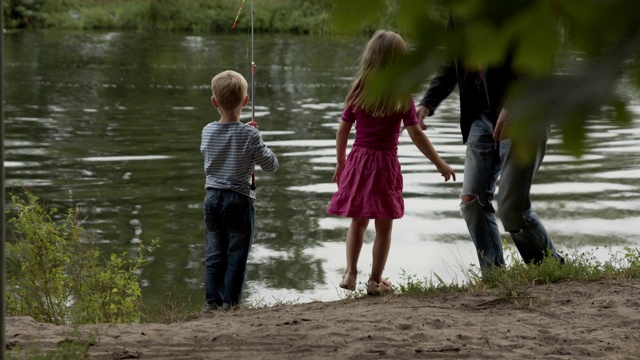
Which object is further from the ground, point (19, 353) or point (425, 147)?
point (425, 147)

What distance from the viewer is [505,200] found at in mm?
5633

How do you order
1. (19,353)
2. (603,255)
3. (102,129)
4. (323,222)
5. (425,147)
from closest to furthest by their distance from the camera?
(19,353), (425,147), (603,255), (323,222), (102,129)

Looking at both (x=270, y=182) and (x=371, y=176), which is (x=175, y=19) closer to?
(x=270, y=182)

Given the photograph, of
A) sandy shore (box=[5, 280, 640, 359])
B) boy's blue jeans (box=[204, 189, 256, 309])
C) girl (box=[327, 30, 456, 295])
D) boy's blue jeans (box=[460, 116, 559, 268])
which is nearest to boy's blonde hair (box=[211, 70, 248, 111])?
boy's blue jeans (box=[204, 189, 256, 309])

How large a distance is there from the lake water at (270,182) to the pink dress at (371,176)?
0.64 m

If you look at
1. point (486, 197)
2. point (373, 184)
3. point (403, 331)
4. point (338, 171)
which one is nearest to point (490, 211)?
point (486, 197)

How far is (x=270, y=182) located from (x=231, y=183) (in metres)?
5.33

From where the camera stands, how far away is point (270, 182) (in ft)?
36.7

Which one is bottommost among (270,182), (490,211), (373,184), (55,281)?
(270,182)

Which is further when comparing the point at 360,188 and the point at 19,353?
the point at 360,188

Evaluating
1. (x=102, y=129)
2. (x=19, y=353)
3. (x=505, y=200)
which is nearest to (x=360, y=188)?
(x=505, y=200)

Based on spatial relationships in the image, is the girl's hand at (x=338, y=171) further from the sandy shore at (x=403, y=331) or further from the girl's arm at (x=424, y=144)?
the sandy shore at (x=403, y=331)

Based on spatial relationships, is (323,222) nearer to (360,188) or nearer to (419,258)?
(419,258)

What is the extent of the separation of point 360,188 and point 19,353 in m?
2.29
